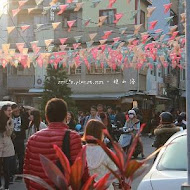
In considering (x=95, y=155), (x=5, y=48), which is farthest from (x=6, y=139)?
(x=5, y=48)

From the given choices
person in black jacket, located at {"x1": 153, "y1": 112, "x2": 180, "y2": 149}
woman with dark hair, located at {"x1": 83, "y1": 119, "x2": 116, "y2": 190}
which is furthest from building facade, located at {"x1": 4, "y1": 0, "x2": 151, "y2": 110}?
woman with dark hair, located at {"x1": 83, "y1": 119, "x2": 116, "y2": 190}

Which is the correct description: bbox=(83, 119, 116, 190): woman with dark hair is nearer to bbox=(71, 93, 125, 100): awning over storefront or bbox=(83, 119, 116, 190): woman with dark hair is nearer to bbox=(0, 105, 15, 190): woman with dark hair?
bbox=(0, 105, 15, 190): woman with dark hair

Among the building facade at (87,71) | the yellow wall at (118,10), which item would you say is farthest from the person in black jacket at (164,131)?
the yellow wall at (118,10)

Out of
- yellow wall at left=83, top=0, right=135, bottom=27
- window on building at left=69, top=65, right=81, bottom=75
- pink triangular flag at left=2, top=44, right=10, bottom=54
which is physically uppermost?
yellow wall at left=83, top=0, right=135, bottom=27

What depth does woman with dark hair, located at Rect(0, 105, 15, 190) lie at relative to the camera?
9.14 m

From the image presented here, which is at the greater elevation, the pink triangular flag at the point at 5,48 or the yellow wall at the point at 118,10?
the yellow wall at the point at 118,10

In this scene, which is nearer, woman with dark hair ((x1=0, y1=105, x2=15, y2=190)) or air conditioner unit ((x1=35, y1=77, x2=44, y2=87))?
woman with dark hair ((x1=0, y1=105, x2=15, y2=190))

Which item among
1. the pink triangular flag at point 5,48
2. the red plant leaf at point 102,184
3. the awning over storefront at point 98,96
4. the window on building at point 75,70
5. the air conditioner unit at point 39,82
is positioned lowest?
the awning over storefront at point 98,96

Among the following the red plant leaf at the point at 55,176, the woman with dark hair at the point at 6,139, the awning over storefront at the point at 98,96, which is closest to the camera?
the red plant leaf at the point at 55,176

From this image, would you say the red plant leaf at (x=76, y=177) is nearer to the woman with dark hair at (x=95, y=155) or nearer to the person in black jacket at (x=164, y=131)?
the woman with dark hair at (x=95, y=155)

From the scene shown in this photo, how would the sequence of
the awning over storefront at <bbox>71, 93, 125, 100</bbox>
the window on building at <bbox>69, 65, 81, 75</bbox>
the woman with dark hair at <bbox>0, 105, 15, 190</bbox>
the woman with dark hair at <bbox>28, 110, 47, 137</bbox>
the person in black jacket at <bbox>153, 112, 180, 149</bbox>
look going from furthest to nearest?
1. the window on building at <bbox>69, 65, 81, 75</bbox>
2. the awning over storefront at <bbox>71, 93, 125, 100</bbox>
3. the woman with dark hair at <bbox>28, 110, 47, 137</bbox>
4. the woman with dark hair at <bbox>0, 105, 15, 190</bbox>
5. the person in black jacket at <bbox>153, 112, 180, 149</bbox>

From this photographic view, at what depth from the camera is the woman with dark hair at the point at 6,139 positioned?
9.14m

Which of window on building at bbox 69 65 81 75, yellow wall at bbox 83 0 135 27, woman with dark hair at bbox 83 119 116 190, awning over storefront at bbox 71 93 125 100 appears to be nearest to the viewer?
woman with dark hair at bbox 83 119 116 190

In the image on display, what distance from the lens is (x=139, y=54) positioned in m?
21.5
